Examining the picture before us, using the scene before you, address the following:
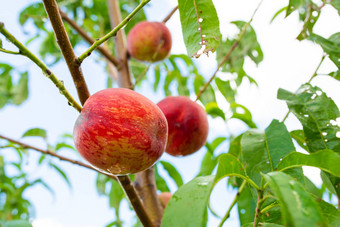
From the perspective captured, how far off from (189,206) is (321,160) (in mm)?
328

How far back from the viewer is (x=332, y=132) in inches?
39.6

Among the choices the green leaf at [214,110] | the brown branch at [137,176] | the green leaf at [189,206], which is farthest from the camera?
the green leaf at [214,110]

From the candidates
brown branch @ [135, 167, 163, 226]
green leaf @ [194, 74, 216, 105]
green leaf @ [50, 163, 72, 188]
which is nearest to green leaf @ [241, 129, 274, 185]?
brown branch @ [135, 167, 163, 226]

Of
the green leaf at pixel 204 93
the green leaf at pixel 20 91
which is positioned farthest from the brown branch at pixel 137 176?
the green leaf at pixel 20 91

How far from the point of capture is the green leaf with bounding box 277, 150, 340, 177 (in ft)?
2.43

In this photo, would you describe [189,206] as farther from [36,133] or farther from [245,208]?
[36,133]

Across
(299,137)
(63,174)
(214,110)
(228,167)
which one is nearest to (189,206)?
(228,167)

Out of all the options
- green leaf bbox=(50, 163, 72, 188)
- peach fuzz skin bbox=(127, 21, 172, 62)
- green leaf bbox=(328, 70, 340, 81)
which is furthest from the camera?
green leaf bbox=(50, 163, 72, 188)

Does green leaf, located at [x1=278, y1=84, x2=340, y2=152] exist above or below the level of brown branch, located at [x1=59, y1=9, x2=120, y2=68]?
below

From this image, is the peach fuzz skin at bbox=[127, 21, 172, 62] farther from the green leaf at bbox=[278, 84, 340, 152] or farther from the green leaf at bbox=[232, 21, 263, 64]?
the green leaf at bbox=[278, 84, 340, 152]

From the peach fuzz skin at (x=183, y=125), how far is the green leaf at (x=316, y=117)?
45cm

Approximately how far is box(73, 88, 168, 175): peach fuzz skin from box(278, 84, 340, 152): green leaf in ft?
1.52

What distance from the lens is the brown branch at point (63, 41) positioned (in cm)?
82

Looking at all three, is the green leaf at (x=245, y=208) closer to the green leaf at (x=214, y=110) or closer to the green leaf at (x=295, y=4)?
the green leaf at (x=214, y=110)
